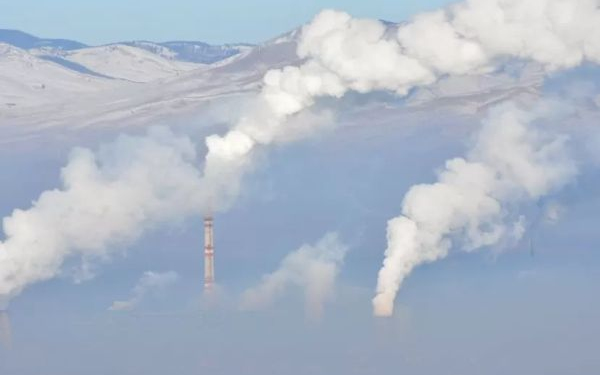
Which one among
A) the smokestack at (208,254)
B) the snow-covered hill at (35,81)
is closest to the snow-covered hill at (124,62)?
the snow-covered hill at (35,81)

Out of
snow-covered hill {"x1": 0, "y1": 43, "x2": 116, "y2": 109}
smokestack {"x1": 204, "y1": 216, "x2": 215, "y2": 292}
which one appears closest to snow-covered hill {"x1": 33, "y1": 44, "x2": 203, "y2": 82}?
snow-covered hill {"x1": 0, "y1": 43, "x2": 116, "y2": 109}

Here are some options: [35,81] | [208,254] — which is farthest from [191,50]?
[208,254]

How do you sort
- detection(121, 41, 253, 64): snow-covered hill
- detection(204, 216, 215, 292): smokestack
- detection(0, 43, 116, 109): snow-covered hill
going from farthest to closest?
detection(121, 41, 253, 64): snow-covered hill → detection(0, 43, 116, 109): snow-covered hill → detection(204, 216, 215, 292): smokestack

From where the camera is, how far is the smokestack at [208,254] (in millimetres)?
76562

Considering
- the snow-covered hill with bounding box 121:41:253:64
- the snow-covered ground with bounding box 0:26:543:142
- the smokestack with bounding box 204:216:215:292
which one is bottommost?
the smokestack with bounding box 204:216:215:292

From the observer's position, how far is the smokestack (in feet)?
251

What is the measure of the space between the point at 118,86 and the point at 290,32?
26.3 m

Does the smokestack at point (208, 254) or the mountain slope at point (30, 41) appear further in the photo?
the mountain slope at point (30, 41)

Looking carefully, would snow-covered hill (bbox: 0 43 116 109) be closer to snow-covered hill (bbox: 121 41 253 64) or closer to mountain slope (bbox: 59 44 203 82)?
mountain slope (bbox: 59 44 203 82)

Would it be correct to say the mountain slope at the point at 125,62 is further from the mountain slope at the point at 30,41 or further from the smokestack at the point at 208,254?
the smokestack at the point at 208,254

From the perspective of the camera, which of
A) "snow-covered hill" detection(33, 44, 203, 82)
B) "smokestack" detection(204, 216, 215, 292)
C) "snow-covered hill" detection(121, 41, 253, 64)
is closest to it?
"smokestack" detection(204, 216, 215, 292)

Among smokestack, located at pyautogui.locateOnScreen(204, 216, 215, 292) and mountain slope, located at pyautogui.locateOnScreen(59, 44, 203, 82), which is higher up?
mountain slope, located at pyautogui.locateOnScreen(59, 44, 203, 82)

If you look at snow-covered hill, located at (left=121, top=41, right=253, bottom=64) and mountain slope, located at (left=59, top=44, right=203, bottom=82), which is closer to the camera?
mountain slope, located at (left=59, top=44, right=203, bottom=82)

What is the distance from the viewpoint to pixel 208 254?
7969 centimetres
